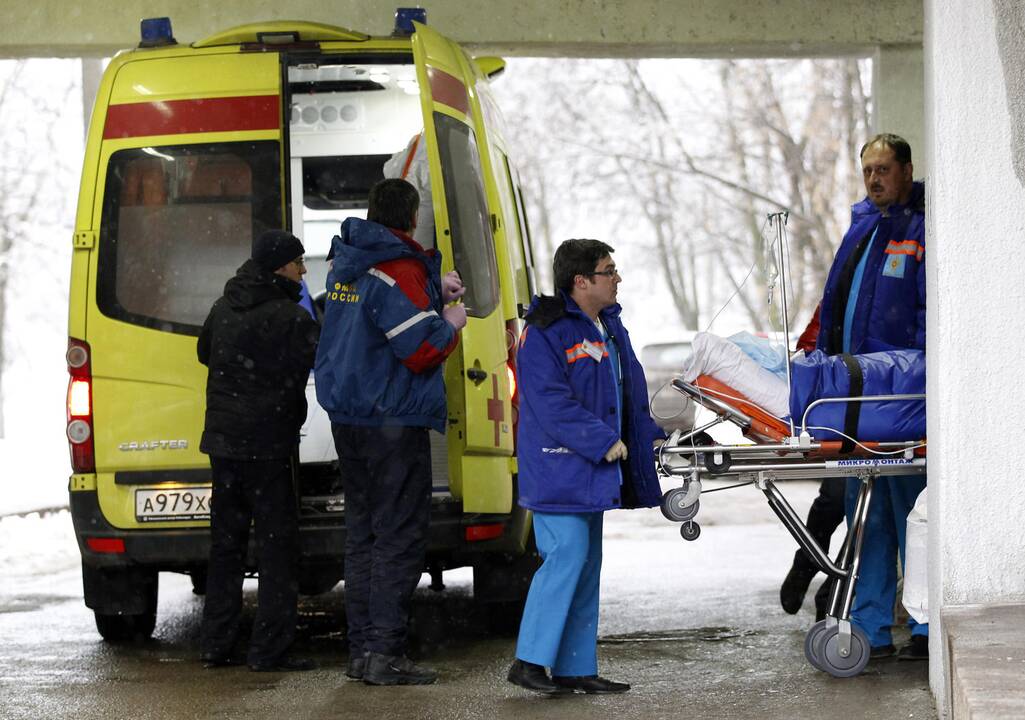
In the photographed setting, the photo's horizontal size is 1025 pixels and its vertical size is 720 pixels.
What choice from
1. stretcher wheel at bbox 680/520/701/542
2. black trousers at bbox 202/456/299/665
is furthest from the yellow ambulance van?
stretcher wheel at bbox 680/520/701/542

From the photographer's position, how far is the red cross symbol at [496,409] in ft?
22.8

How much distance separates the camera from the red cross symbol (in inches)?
274

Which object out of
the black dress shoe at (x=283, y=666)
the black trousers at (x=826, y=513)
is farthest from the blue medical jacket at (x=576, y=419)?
the black trousers at (x=826, y=513)

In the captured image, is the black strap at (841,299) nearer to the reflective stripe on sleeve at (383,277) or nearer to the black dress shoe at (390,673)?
the reflective stripe on sleeve at (383,277)

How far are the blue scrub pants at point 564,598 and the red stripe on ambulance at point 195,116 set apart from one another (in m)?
2.30

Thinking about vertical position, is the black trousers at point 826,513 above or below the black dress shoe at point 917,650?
above

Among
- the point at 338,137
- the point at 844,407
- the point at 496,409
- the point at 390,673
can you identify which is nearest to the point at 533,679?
the point at 390,673

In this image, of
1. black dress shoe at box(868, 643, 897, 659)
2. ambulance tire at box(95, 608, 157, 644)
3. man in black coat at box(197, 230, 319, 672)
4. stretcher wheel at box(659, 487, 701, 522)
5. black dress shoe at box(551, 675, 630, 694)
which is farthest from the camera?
ambulance tire at box(95, 608, 157, 644)

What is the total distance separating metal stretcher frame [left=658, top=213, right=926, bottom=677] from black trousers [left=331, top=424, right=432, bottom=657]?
38.8 inches

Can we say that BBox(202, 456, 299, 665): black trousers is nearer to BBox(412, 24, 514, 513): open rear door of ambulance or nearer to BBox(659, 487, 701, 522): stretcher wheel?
BBox(412, 24, 514, 513): open rear door of ambulance

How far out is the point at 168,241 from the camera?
23.6ft

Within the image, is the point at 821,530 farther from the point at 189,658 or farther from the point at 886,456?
the point at 189,658

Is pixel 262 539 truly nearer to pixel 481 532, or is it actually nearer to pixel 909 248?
pixel 481 532

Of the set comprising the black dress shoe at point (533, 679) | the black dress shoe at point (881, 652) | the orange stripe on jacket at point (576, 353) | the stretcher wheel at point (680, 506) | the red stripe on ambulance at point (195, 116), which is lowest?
the black dress shoe at point (881, 652)
